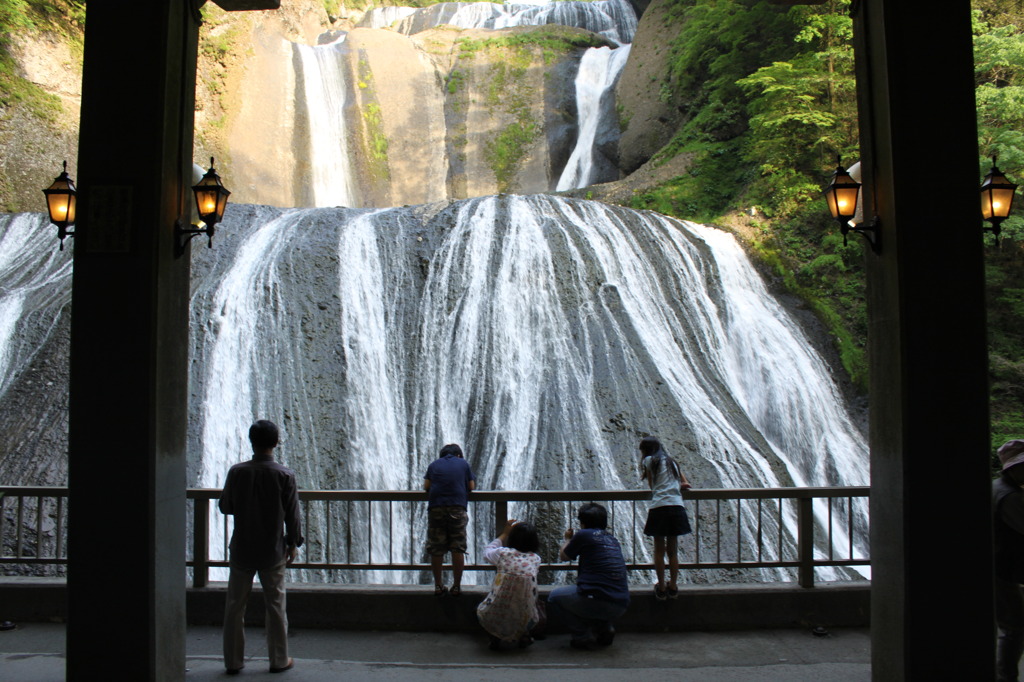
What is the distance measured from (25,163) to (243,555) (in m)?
18.4

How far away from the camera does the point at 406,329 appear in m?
13.4

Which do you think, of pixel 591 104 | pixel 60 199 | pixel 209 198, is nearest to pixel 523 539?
pixel 209 198

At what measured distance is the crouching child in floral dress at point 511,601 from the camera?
19.3 ft

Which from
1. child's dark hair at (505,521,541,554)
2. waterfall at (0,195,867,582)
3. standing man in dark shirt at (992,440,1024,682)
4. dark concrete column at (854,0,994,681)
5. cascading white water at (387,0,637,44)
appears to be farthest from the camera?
cascading white water at (387,0,637,44)

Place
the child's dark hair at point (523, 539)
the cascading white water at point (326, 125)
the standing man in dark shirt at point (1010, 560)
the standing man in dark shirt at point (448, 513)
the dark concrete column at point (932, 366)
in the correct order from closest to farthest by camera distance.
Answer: the dark concrete column at point (932, 366)
the standing man in dark shirt at point (1010, 560)
the child's dark hair at point (523, 539)
the standing man in dark shirt at point (448, 513)
the cascading white water at point (326, 125)

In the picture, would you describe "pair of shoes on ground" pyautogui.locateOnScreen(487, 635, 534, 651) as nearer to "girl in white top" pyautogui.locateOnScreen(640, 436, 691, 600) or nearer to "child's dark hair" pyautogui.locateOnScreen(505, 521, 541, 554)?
"child's dark hair" pyautogui.locateOnScreen(505, 521, 541, 554)

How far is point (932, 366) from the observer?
14.6 feet

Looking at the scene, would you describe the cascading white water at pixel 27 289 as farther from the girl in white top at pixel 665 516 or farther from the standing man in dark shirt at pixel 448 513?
the girl in white top at pixel 665 516

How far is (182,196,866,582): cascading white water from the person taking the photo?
36.2ft

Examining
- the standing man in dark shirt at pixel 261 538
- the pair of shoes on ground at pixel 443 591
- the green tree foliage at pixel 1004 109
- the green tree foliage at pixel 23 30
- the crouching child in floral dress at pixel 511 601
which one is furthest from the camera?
the green tree foliage at pixel 23 30

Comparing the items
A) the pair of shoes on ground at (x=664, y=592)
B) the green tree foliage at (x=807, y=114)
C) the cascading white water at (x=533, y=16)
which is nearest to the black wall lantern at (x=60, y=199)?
the pair of shoes on ground at (x=664, y=592)

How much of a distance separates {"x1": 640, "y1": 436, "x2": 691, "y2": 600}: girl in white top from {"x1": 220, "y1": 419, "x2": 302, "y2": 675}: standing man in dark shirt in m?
3.01

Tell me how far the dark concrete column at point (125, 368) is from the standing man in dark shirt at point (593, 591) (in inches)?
113

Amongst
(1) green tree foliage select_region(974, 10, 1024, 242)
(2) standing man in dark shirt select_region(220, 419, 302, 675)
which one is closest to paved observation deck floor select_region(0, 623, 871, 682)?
(2) standing man in dark shirt select_region(220, 419, 302, 675)
